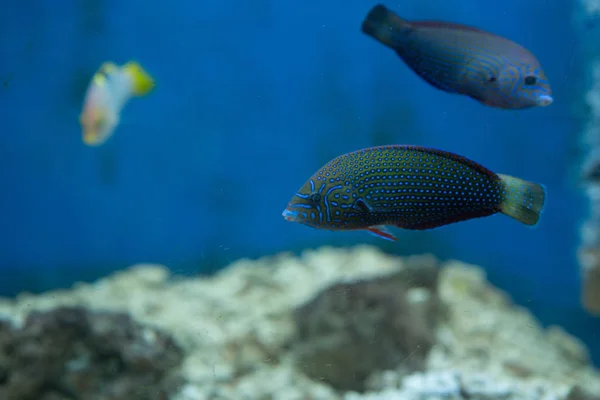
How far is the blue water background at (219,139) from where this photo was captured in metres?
4.09

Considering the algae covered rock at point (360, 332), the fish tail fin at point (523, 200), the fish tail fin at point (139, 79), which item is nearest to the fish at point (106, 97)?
the fish tail fin at point (139, 79)

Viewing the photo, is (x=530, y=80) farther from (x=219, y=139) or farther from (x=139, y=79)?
(x=219, y=139)

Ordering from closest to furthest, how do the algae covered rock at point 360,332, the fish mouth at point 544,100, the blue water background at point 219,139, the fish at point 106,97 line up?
the fish mouth at point 544,100
the algae covered rock at point 360,332
the fish at point 106,97
the blue water background at point 219,139

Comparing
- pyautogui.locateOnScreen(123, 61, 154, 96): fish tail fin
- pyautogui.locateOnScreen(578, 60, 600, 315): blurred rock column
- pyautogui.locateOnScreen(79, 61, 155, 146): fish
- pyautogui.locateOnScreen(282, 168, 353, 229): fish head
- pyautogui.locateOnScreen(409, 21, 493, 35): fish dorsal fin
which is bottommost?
pyautogui.locateOnScreen(578, 60, 600, 315): blurred rock column

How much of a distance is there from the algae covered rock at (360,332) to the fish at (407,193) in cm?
224

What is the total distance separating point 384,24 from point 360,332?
7.80 ft

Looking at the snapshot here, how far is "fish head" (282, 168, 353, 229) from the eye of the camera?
152cm

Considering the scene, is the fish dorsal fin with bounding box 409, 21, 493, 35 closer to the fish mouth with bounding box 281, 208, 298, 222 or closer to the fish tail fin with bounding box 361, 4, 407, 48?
the fish tail fin with bounding box 361, 4, 407, 48

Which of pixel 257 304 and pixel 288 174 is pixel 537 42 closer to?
pixel 288 174

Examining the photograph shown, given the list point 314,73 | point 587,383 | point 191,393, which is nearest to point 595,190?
point 587,383

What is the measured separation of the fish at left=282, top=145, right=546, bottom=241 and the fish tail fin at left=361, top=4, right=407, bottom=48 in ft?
1.91

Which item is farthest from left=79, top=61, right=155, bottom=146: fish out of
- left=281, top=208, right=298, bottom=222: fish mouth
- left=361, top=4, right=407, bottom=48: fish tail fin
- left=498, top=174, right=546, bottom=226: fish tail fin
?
left=498, top=174, right=546, bottom=226: fish tail fin

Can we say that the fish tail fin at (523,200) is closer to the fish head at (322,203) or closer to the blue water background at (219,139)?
the fish head at (322,203)

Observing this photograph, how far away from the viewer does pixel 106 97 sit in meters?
3.93
